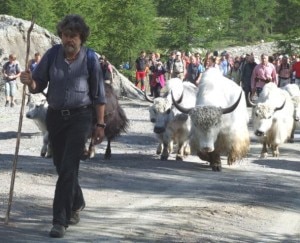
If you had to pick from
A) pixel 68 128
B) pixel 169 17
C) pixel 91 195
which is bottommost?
pixel 91 195

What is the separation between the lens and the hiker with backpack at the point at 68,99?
725cm

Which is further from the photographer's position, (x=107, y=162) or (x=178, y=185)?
(x=107, y=162)

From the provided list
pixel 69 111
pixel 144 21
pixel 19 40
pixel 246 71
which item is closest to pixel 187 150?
pixel 69 111

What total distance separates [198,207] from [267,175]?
373 centimetres

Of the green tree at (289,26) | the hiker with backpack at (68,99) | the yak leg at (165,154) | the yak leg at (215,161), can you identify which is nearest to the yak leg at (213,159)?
the yak leg at (215,161)

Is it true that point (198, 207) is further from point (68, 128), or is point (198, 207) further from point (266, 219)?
point (68, 128)

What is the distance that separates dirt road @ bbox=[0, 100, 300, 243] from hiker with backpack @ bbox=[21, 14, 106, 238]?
0.45 metres

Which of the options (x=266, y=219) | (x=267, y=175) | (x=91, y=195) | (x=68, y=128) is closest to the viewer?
(x=68, y=128)

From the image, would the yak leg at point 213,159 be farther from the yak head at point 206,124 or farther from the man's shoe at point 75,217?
the man's shoe at point 75,217

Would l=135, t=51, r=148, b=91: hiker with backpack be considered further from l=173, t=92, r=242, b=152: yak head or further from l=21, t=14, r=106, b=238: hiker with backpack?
l=21, t=14, r=106, b=238: hiker with backpack

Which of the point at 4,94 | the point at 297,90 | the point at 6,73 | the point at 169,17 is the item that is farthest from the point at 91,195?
the point at 169,17

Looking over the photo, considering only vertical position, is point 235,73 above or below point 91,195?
above

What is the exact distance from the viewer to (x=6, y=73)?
2448 centimetres

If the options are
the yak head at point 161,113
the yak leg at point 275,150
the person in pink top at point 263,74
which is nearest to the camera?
the yak head at point 161,113
